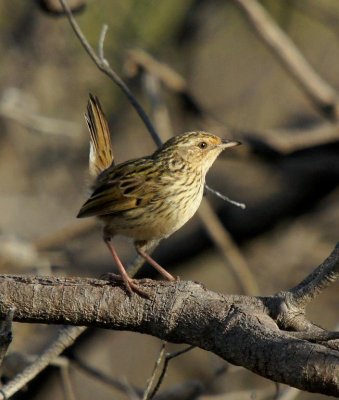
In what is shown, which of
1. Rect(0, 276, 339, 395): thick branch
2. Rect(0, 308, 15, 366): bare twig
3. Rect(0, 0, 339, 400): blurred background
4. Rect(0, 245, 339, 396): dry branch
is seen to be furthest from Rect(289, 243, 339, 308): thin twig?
Rect(0, 0, 339, 400): blurred background

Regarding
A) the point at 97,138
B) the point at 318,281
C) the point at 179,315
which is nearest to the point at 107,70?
the point at 97,138

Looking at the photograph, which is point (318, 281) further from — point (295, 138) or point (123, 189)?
point (295, 138)

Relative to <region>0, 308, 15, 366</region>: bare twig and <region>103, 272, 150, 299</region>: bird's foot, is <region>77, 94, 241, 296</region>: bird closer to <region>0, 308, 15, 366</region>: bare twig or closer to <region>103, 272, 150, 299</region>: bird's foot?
<region>103, 272, 150, 299</region>: bird's foot

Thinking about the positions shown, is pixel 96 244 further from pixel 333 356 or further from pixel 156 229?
pixel 333 356

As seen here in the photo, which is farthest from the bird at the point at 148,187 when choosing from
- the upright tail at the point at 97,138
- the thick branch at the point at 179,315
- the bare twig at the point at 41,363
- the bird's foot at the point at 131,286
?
the thick branch at the point at 179,315

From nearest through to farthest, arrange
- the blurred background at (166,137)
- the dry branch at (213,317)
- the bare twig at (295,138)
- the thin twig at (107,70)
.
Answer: the dry branch at (213,317) → the thin twig at (107,70) → the bare twig at (295,138) → the blurred background at (166,137)

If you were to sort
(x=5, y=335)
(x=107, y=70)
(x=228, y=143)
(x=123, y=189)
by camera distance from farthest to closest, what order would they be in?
(x=228, y=143)
(x=123, y=189)
(x=107, y=70)
(x=5, y=335)

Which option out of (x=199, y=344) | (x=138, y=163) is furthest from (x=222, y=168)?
(x=199, y=344)

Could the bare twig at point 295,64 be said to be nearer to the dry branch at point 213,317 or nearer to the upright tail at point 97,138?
the upright tail at point 97,138
